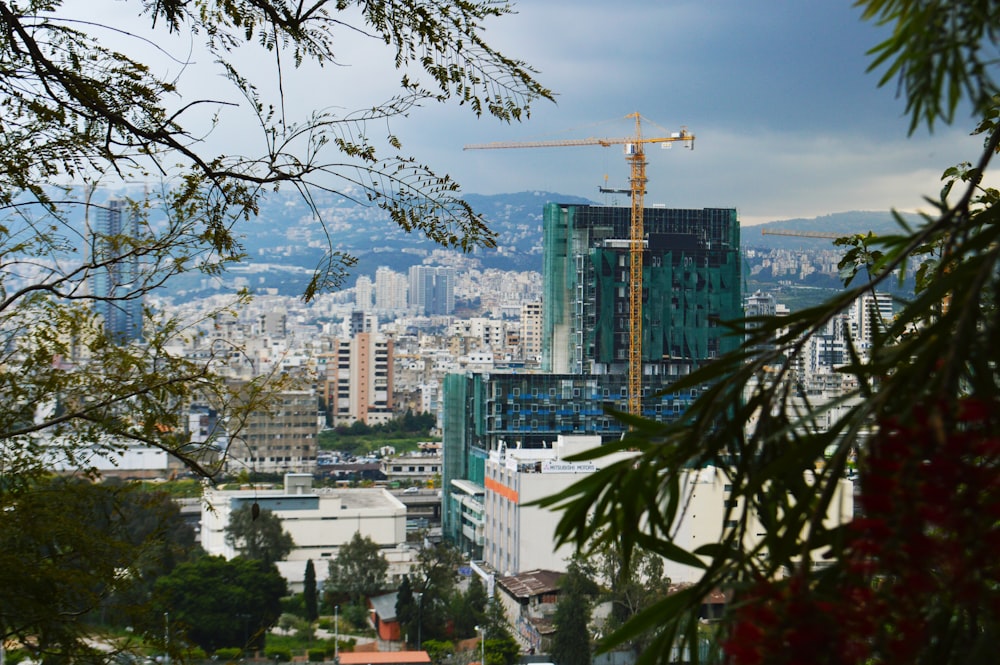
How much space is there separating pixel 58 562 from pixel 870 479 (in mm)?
2024

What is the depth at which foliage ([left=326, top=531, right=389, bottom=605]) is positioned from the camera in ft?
53.0

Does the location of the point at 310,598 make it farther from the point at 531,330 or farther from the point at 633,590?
the point at 531,330

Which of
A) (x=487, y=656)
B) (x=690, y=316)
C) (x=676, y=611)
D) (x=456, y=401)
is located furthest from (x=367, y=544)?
(x=676, y=611)

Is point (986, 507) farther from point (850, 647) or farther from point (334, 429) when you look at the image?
point (334, 429)

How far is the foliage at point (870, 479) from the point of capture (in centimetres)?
45

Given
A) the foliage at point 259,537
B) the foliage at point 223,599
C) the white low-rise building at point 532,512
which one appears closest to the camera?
the foliage at point 223,599

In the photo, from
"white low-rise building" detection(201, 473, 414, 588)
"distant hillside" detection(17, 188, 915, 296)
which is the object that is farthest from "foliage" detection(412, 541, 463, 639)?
"distant hillside" detection(17, 188, 915, 296)

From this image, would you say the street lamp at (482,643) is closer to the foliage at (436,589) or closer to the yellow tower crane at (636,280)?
the foliage at (436,589)

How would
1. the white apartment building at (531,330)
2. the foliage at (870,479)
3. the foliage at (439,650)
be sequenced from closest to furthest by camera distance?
the foliage at (870,479), the foliage at (439,650), the white apartment building at (531,330)

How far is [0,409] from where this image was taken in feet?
7.73

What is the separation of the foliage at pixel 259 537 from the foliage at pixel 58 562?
13.0m

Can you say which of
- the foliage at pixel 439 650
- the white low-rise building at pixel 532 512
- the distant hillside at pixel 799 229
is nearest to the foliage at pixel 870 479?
the foliage at pixel 439 650

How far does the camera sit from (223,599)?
1284cm

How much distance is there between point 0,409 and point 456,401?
2348cm
